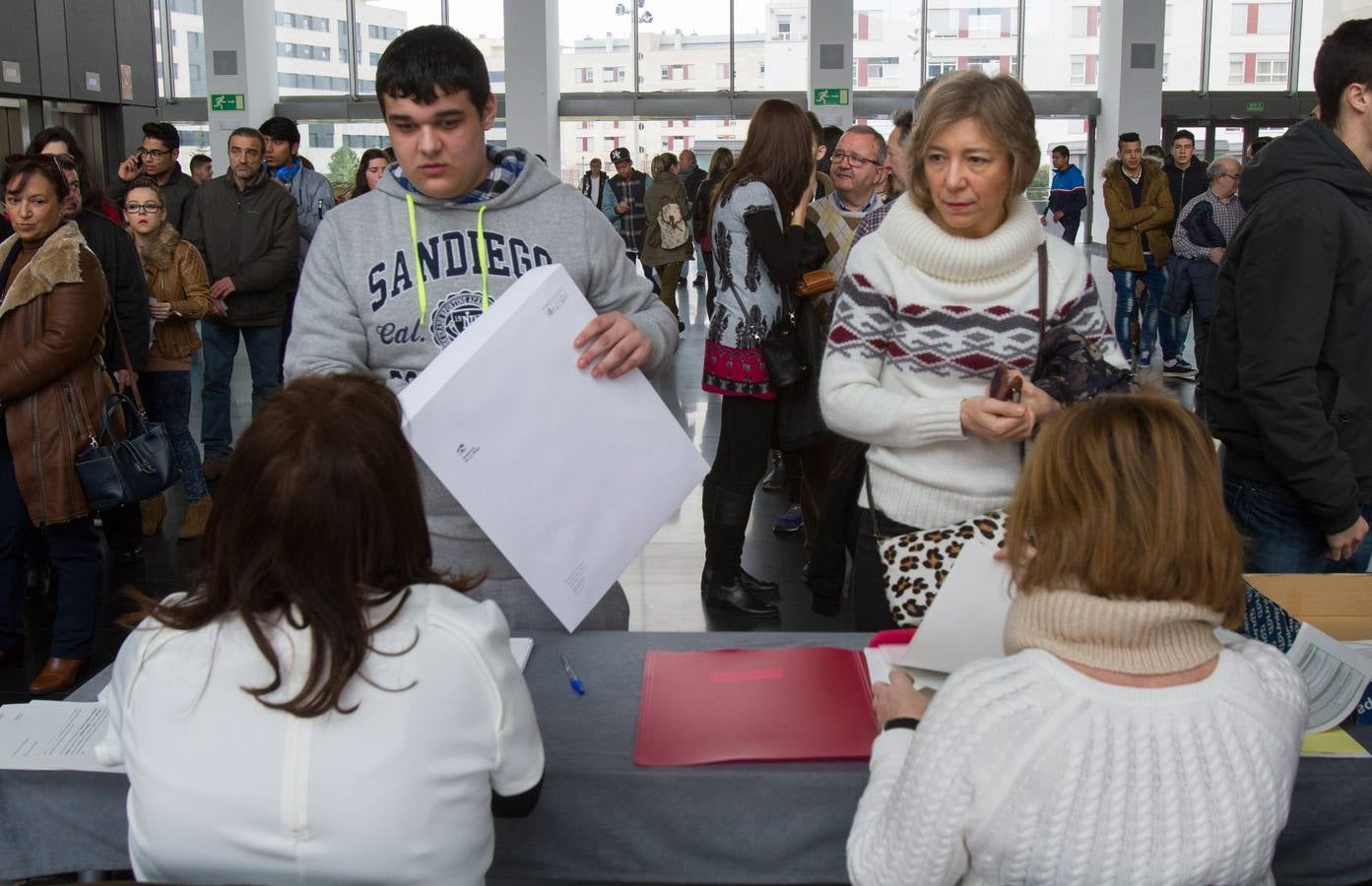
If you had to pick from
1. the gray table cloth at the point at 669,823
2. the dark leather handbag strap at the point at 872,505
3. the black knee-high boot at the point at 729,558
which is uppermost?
the dark leather handbag strap at the point at 872,505

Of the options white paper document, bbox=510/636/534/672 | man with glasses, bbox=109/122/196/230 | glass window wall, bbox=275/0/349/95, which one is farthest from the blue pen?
glass window wall, bbox=275/0/349/95

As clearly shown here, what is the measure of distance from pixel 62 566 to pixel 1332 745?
3296 millimetres

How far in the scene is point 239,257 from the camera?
566 cm

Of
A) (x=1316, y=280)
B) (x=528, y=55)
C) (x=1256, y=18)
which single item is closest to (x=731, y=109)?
(x=528, y=55)

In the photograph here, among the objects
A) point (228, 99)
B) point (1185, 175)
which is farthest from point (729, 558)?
point (228, 99)

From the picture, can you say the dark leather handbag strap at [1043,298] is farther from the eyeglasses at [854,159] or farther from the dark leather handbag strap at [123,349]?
the dark leather handbag strap at [123,349]

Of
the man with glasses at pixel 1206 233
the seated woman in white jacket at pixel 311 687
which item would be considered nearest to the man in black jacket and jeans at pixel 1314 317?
the seated woman in white jacket at pixel 311 687

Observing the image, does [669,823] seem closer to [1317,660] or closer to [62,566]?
[1317,660]

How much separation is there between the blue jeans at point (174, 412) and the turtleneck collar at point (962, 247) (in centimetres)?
396

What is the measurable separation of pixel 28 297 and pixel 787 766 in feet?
9.28

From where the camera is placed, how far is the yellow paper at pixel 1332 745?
1.56m

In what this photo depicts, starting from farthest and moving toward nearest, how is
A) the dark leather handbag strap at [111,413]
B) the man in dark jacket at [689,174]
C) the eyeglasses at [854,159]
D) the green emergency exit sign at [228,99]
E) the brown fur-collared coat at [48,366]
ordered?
1. the green emergency exit sign at [228,99]
2. the man in dark jacket at [689,174]
3. the eyeglasses at [854,159]
4. the dark leather handbag strap at [111,413]
5. the brown fur-collared coat at [48,366]

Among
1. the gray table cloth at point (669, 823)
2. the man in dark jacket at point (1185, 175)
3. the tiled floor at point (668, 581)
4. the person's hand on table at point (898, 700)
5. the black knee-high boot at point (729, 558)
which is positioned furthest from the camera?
the man in dark jacket at point (1185, 175)

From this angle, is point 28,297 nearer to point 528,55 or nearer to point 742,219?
point 742,219
